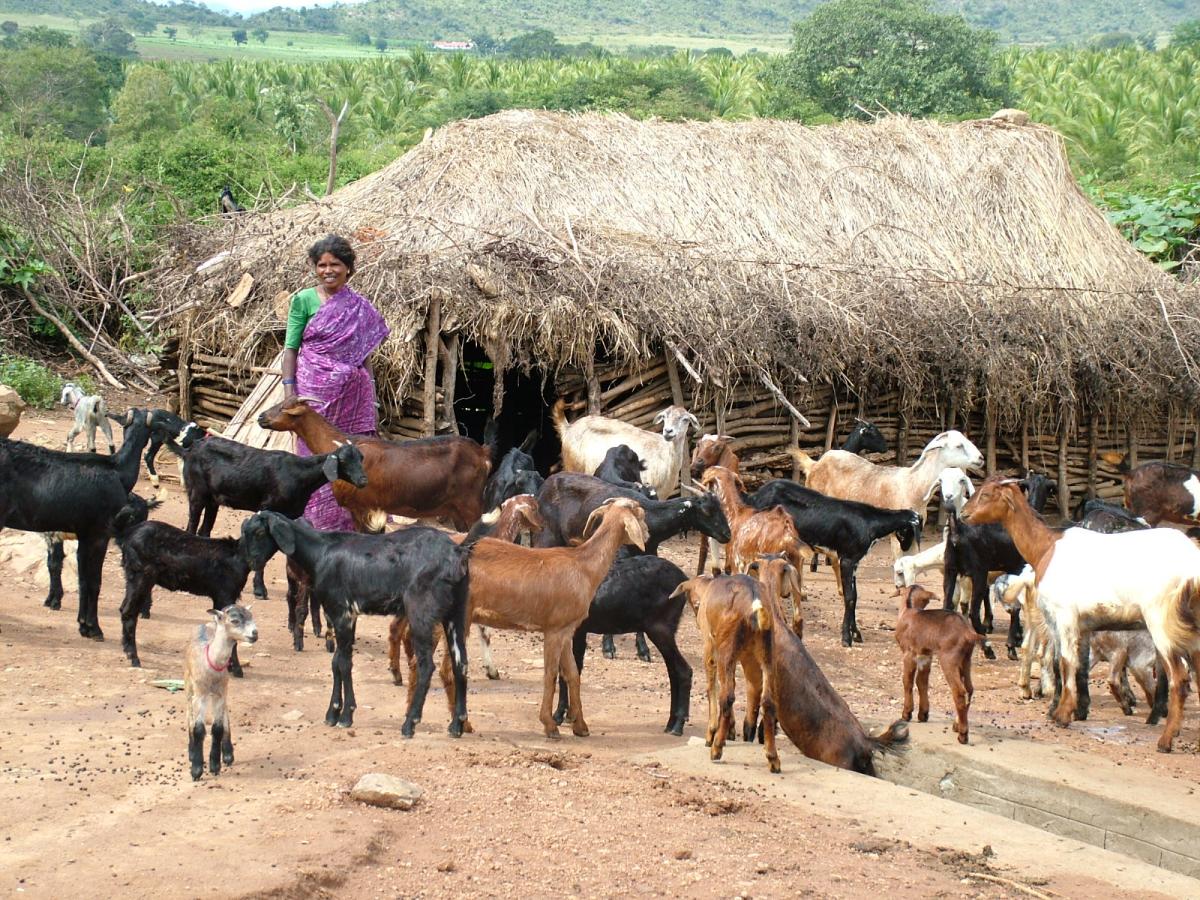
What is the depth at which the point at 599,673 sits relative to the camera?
9797 millimetres

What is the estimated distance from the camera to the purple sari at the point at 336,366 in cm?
1066

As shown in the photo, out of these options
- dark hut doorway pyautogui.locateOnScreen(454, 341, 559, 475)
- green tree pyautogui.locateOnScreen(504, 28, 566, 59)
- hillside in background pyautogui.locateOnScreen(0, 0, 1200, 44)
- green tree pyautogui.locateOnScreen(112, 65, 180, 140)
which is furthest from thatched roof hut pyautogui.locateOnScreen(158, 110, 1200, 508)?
hillside in background pyautogui.locateOnScreen(0, 0, 1200, 44)

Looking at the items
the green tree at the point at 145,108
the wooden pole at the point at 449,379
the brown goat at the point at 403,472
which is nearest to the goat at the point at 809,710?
the brown goat at the point at 403,472

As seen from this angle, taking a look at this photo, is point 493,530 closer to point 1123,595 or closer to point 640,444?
point 1123,595

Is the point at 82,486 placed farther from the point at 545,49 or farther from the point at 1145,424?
the point at 545,49

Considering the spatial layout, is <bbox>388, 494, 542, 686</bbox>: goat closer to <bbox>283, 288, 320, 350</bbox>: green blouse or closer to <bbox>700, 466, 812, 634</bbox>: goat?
<bbox>700, 466, 812, 634</bbox>: goat

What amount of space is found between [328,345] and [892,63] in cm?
3620

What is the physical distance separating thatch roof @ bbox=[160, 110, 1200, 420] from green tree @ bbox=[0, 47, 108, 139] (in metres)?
30.0

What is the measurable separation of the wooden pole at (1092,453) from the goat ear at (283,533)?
12.4 meters

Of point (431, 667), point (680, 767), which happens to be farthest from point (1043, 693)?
point (431, 667)

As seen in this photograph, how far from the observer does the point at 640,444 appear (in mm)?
13594

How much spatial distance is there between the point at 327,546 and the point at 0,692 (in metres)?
1.89

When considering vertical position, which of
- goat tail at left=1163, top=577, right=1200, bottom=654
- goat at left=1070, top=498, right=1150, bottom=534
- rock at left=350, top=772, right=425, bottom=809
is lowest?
rock at left=350, top=772, right=425, bottom=809

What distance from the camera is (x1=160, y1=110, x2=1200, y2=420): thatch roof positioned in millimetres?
14430
